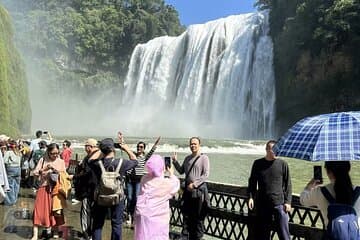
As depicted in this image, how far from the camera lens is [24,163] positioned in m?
15.5

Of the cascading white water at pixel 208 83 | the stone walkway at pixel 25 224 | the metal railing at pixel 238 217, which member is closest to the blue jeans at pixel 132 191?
the stone walkway at pixel 25 224

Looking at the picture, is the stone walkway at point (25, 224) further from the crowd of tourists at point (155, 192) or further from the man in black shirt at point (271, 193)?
the man in black shirt at point (271, 193)

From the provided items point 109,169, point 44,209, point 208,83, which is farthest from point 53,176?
point 208,83

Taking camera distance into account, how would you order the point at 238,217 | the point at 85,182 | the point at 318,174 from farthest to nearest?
the point at 238,217 → the point at 85,182 → the point at 318,174

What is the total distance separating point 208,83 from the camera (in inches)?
1972

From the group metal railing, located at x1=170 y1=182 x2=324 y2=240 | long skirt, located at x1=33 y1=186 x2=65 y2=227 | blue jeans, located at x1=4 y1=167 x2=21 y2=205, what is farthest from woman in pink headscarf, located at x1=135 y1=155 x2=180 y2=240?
blue jeans, located at x1=4 y1=167 x2=21 y2=205

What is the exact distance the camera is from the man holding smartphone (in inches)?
301

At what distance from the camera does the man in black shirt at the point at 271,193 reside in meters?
6.60

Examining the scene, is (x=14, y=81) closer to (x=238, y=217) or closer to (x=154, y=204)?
(x=238, y=217)

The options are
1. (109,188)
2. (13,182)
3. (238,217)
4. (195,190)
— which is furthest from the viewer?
(13,182)

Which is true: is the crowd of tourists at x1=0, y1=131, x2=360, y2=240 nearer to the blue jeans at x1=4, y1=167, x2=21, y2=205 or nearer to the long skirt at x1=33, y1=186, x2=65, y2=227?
the long skirt at x1=33, y1=186, x2=65, y2=227

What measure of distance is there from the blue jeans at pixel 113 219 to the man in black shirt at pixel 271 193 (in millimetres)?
1705

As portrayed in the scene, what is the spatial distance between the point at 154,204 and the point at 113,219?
1.17 meters

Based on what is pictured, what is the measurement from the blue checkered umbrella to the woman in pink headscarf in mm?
1761
